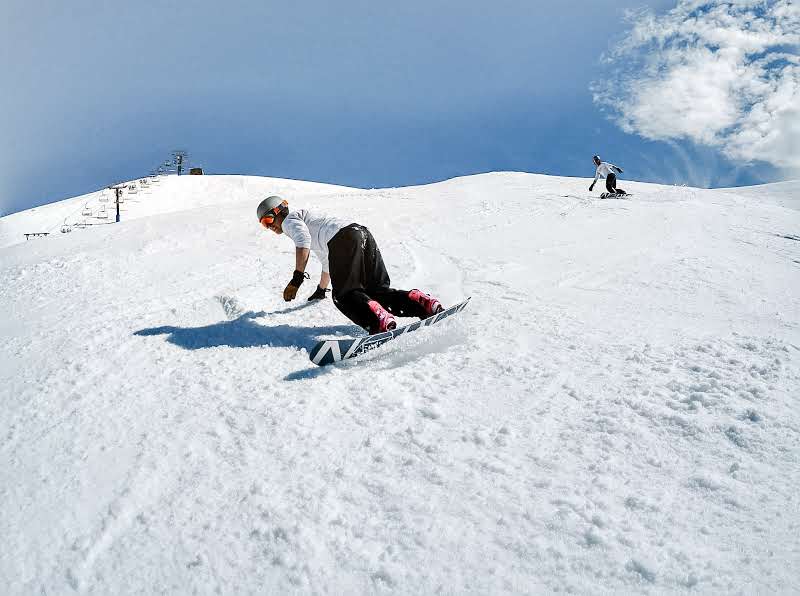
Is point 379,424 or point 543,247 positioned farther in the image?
point 543,247

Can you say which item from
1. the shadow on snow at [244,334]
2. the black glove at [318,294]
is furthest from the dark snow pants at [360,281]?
the black glove at [318,294]

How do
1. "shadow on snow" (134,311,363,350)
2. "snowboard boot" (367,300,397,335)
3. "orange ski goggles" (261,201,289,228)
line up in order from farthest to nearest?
"orange ski goggles" (261,201,289,228)
"shadow on snow" (134,311,363,350)
"snowboard boot" (367,300,397,335)

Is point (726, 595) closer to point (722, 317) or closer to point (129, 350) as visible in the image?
point (722, 317)

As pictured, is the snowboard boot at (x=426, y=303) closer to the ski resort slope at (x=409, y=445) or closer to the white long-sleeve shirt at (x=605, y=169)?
the ski resort slope at (x=409, y=445)

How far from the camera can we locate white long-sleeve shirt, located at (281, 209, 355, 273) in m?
4.35

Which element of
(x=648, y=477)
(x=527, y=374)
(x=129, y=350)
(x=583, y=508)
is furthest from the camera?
(x=129, y=350)

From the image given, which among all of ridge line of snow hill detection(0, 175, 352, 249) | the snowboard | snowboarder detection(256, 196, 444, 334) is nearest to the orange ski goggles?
snowboarder detection(256, 196, 444, 334)

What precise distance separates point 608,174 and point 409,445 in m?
16.0

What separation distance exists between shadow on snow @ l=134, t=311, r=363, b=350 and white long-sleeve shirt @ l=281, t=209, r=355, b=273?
81cm

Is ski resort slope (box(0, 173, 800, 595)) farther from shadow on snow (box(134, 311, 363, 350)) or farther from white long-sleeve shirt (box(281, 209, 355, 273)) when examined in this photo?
white long-sleeve shirt (box(281, 209, 355, 273))

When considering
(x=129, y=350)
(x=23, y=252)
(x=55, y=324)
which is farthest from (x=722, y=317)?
(x=23, y=252)

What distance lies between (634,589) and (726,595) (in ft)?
0.93

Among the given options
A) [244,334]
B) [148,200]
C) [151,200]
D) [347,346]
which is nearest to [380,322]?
[347,346]

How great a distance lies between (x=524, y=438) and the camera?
238 cm
